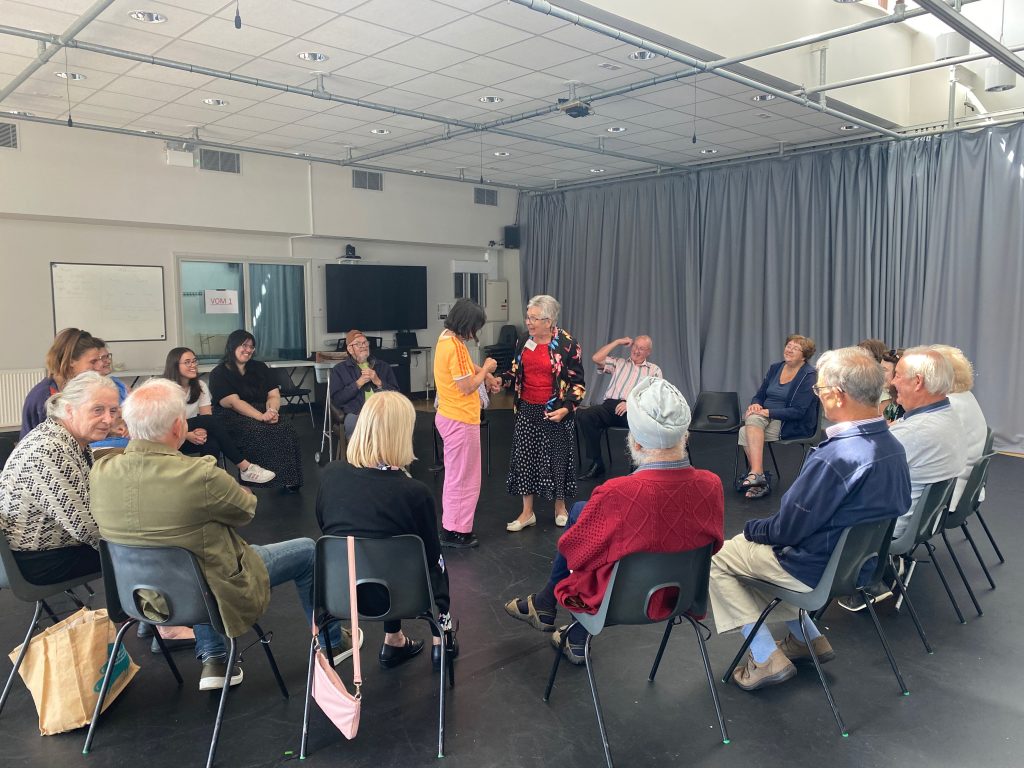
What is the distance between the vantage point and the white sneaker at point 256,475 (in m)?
5.34

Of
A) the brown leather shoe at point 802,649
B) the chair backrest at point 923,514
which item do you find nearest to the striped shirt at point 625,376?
the chair backrest at point 923,514

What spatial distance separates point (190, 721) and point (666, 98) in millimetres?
5314

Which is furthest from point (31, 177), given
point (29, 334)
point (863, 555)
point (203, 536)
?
point (863, 555)

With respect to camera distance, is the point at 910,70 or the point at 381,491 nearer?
the point at 381,491

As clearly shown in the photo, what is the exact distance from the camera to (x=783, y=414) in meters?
5.36

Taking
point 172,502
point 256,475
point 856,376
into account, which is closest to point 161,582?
point 172,502

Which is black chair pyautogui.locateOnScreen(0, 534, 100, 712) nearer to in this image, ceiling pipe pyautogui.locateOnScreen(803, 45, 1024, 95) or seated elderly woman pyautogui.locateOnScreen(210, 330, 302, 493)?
seated elderly woman pyautogui.locateOnScreen(210, 330, 302, 493)

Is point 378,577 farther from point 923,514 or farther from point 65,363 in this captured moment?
point 65,363

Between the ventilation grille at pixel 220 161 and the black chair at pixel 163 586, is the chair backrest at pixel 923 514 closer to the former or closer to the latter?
the black chair at pixel 163 586

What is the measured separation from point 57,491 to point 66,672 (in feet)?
1.95

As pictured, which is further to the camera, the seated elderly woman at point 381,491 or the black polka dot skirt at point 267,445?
the black polka dot skirt at point 267,445

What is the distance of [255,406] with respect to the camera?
5492mm

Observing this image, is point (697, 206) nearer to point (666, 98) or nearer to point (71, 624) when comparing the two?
point (666, 98)

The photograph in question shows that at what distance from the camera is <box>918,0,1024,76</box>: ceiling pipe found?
140 inches
